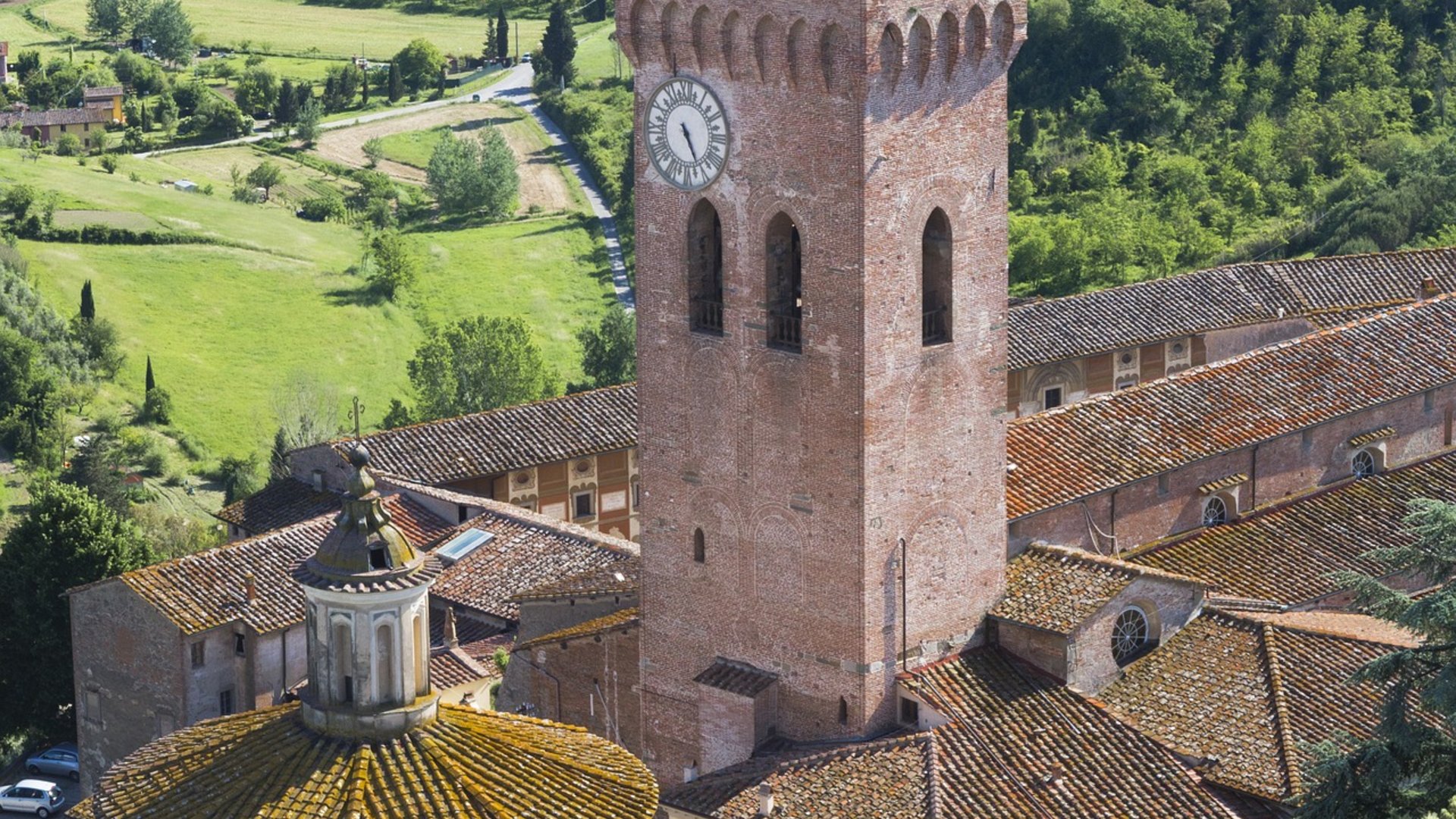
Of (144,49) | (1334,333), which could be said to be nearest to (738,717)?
(1334,333)

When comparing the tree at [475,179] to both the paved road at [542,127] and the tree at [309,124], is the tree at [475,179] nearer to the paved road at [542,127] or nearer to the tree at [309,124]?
the paved road at [542,127]

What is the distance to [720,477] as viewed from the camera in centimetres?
3316

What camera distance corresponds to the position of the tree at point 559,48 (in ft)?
344

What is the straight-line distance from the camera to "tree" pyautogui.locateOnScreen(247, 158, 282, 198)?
95.1 metres

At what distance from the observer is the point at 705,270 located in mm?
33250

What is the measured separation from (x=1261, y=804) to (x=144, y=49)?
91.2 m

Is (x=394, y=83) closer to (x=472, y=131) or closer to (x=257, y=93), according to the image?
(x=257, y=93)

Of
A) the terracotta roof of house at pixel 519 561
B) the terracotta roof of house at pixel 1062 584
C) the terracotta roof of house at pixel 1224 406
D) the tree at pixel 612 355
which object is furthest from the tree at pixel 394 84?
the terracotta roof of house at pixel 1062 584

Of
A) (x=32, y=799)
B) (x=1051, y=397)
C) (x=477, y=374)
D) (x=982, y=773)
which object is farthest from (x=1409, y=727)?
(x=477, y=374)

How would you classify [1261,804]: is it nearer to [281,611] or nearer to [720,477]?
[720,477]

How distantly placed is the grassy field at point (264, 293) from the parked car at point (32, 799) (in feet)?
89.9

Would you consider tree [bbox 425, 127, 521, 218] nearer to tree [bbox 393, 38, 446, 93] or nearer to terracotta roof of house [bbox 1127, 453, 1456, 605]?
tree [bbox 393, 38, 446, 93]

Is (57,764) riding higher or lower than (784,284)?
lower

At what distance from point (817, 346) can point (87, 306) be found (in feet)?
153
